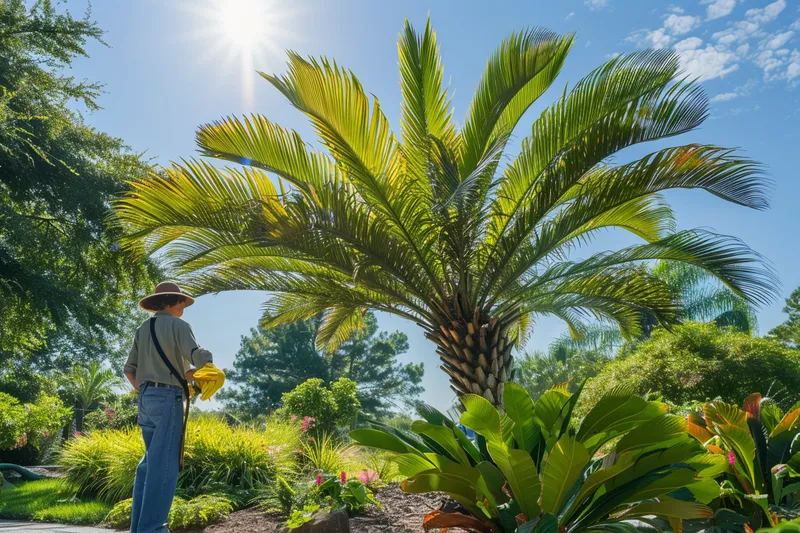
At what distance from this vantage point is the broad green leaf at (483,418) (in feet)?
8.43

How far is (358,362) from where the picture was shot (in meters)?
32.8

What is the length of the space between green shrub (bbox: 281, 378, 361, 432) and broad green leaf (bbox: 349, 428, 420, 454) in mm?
10621

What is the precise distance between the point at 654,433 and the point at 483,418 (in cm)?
83

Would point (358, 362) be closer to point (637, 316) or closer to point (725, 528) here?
point (637, 316)

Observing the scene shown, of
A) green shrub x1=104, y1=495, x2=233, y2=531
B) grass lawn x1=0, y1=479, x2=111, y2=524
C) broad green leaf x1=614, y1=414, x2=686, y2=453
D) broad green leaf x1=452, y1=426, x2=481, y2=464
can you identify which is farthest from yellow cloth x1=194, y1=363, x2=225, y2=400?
grass lawn x1=0, y1=479, x2=111, y2=524

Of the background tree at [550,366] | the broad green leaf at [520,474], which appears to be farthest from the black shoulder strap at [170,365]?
the background tree at [550,366]

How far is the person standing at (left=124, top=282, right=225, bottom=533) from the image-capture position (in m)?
4.02

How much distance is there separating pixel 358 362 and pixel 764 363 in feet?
74.4

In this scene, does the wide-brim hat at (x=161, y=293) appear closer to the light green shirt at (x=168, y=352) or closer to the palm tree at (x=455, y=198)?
the light green shirt at (x=168, y=352)

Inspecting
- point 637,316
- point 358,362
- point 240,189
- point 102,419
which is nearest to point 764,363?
point 637,316

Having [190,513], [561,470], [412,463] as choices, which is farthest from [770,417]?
[190,513]

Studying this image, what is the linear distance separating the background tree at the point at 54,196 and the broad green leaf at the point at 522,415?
12.5 metres

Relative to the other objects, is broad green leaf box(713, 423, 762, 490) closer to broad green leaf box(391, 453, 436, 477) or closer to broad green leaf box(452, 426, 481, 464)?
broad green leaf box(452, 426, 481, 464)

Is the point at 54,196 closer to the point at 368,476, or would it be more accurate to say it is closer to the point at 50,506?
the point at 50,506
